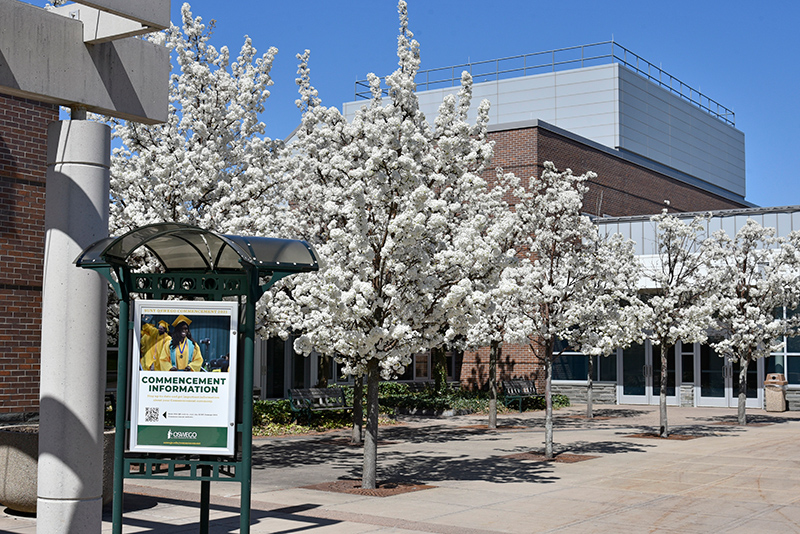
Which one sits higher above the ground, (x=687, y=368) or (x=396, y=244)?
(x=396, y=244)

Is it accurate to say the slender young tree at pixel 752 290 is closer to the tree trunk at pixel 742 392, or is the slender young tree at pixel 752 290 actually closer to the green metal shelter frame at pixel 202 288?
the tree trunk at pixel 742 392

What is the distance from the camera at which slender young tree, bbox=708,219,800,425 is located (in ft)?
74.8

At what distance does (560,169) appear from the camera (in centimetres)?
3309

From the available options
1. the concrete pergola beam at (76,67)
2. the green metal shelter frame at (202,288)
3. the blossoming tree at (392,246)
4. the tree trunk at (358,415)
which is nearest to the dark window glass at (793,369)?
the tree trunk at (358,415)

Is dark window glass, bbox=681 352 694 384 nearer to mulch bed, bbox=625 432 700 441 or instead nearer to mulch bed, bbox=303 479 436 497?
mulch bed, bbox=625 432 700 441

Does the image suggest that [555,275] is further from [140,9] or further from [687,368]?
[687,368]

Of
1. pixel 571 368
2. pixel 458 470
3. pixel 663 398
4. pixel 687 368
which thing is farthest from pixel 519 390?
pixel 458 470

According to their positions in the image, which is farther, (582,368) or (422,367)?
(422,367)

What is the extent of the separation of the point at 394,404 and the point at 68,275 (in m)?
19.9

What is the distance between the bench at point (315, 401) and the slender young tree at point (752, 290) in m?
10.1

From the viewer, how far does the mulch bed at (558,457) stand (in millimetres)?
16250

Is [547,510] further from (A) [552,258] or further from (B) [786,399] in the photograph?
(B) [786,399]

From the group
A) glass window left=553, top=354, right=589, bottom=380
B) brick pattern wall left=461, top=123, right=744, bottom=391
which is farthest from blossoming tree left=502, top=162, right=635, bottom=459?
glass window left=553, top=354, right=589, bottom=380

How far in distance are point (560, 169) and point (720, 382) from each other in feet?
31.2
